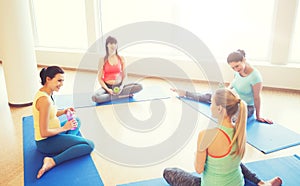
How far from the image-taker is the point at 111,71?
3.67 meters

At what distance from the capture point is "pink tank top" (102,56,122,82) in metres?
3.65

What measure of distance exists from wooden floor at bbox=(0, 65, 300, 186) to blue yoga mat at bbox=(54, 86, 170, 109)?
0.15 m

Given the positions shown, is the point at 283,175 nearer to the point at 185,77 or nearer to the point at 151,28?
the point at 185,77

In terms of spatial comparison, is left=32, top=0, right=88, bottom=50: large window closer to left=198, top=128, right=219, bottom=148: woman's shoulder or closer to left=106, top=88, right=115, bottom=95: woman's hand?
left=106, top=88, right=115, bottom=95: woman's hand

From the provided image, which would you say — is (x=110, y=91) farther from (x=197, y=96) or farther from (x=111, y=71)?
(x=197, y=96)

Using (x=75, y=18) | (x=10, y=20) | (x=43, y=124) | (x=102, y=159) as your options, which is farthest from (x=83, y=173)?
(x=75, y=18)

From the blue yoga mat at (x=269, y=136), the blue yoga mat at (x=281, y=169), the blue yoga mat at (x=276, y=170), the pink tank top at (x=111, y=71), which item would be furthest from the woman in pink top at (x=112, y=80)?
the blue yoga mat at (x=281, y=169)

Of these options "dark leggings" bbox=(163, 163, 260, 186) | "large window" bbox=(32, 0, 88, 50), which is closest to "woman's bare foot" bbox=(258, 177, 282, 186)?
"dark leggings" bbox=(163, 163, 260, 186)

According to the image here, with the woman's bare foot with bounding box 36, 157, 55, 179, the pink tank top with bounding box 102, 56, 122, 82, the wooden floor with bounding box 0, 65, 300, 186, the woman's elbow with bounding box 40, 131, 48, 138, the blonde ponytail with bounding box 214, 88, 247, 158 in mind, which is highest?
the blonde ponytail with bounding box 214, 88, 247, 158

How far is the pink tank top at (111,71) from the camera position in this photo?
3.65 meters

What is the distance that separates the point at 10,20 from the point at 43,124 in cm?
180

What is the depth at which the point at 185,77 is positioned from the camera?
15.8 feet

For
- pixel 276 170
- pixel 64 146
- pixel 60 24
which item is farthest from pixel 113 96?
pixel 60 24

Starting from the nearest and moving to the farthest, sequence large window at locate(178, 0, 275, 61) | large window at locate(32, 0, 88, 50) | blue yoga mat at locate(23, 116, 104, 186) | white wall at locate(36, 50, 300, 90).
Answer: blue yoga mat at locate(23, 116, 104, 186) < white wall at locate(36, 50, 300, 90) < large window at locate(178, 0, 275, 61) < large window at locate(32, 0, 88, 50)
